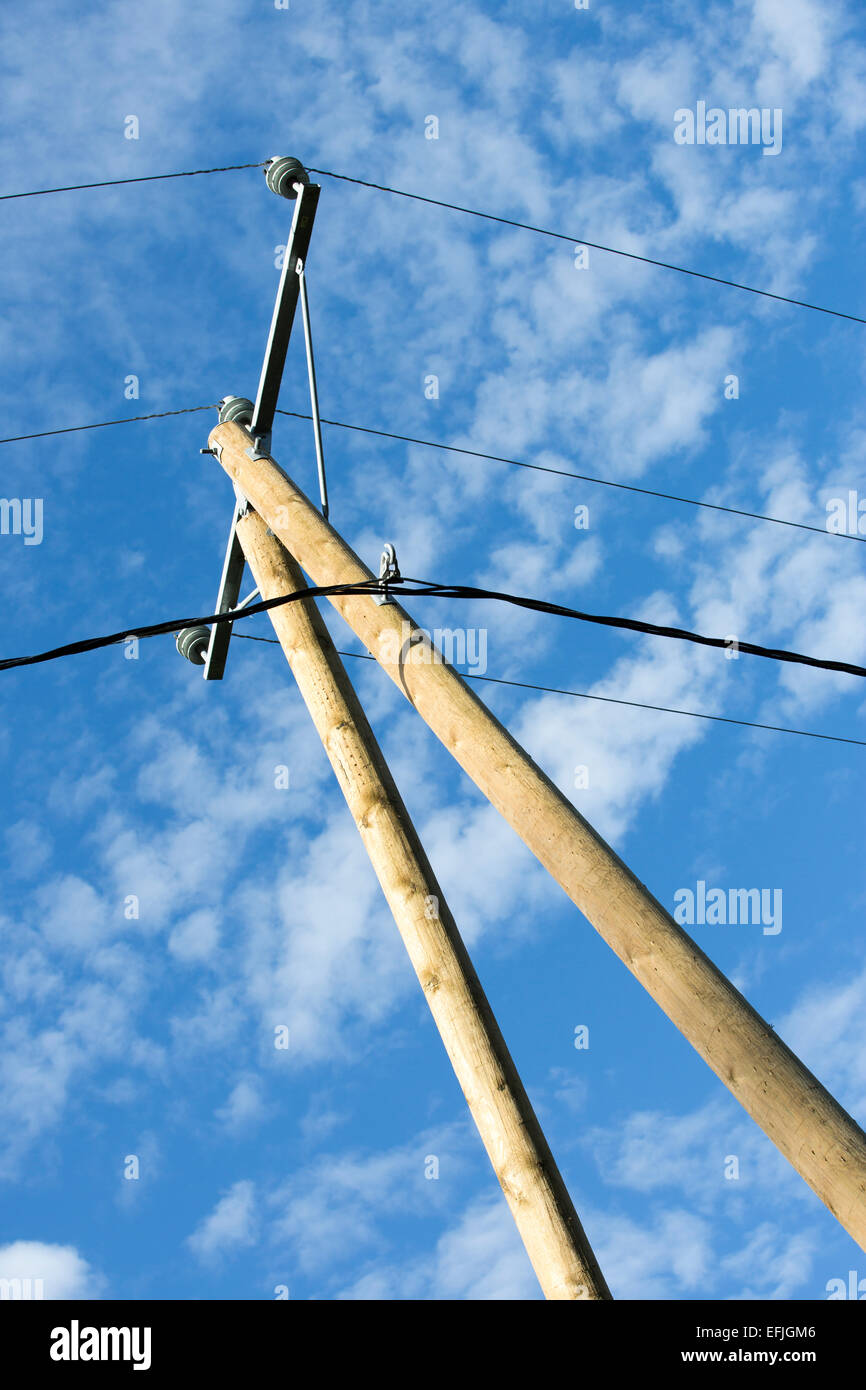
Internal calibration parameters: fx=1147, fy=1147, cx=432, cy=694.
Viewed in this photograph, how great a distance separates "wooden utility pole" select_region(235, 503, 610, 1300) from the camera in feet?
10.5

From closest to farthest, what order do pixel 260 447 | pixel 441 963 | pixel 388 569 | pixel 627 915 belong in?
pixel 627 915, pixel 441 963, pixel 388 569, pixel 260 447

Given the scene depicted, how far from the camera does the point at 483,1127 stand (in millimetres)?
3488

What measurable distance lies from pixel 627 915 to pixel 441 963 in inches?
36.3

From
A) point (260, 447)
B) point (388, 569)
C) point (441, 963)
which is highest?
point (260, 447)

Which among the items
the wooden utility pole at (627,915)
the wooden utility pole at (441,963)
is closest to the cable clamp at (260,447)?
the wooden utility pole at (441,963)

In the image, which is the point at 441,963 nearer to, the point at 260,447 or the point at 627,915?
the point at 627,915

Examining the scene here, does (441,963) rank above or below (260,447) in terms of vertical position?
below

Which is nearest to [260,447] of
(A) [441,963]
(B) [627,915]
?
(A) [441,963]

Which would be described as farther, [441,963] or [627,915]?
[441,963]

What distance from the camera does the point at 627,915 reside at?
10.3 ft

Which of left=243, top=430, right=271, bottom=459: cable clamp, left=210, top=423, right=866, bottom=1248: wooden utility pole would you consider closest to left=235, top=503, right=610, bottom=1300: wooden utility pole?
left=210, top=423, right=866, bottom=1248: wooden utility pole

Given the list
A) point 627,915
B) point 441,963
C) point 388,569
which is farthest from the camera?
point 388,569
